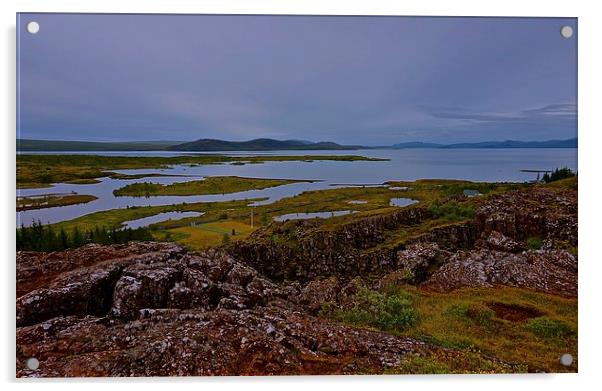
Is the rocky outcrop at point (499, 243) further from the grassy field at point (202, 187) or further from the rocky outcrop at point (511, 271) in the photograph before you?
the grassy field at point (202, 187)

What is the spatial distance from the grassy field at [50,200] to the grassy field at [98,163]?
0.14 metres

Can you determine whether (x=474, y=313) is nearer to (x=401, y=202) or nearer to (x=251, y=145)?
(x=401, y=202)

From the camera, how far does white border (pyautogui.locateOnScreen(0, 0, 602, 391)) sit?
447 cm

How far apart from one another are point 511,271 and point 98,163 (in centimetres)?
472

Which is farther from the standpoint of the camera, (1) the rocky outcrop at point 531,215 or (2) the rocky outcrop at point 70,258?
(1) the rocky outcrop at point 531,215

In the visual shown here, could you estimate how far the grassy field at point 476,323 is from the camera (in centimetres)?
449

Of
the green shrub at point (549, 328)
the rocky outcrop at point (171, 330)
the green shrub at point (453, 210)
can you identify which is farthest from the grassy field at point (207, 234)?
the green shrub at point (549, 328)

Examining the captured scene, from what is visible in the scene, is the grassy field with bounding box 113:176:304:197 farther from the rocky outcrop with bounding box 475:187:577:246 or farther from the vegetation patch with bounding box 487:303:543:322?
the vegetation patch with bounding box 487:303:543:322

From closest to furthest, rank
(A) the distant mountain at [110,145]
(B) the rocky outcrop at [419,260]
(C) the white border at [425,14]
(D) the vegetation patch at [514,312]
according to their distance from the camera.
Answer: (C) the white border at [425,14], (D) the vegetation patch at [514,312], (A) the distant mountain at [110,145], (B) the rocky outcrop at [419,260]

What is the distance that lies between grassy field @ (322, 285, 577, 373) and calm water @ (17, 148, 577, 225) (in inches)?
50.1

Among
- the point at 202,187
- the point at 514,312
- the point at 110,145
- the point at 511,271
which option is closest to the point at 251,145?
the point at 202,187

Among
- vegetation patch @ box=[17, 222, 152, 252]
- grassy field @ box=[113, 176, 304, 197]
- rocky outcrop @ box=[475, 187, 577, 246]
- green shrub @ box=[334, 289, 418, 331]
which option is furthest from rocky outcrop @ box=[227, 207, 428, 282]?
vegetation patch @ box=[17, 222, 152, 252]
